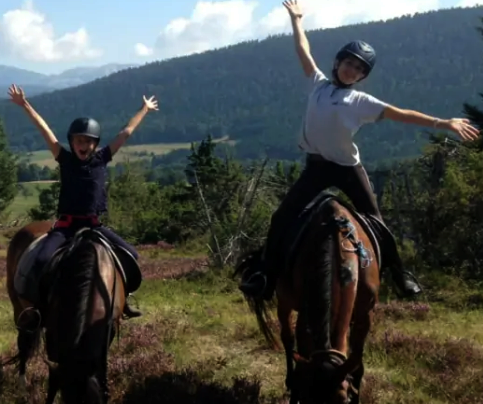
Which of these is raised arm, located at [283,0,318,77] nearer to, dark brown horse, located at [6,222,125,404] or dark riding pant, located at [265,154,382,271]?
dark riding pant, located at [265,154,382,271]

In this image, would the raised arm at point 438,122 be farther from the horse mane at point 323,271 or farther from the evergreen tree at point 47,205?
the evergreen tree at point 47,205

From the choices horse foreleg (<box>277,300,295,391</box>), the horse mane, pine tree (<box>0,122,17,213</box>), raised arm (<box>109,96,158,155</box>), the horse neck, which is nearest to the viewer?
the horse mane

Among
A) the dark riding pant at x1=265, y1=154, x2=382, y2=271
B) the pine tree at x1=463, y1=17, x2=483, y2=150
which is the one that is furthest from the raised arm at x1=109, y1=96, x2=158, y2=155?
the pine tree at x1=463, y1=17, x2=483, y2=150

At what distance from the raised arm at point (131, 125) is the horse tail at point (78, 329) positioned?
1275mm

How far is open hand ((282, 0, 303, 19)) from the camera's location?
24.8 feet

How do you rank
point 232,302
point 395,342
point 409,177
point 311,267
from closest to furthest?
point 311,267 < point 395,342 < point 232,302 < point 409,177

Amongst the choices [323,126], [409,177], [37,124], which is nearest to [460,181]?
[409,177]

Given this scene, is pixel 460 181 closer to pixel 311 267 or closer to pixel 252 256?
pixel 252 256

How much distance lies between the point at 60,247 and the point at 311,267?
7.77ft

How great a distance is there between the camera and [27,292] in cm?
621

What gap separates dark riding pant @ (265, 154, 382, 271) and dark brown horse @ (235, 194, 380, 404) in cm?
18

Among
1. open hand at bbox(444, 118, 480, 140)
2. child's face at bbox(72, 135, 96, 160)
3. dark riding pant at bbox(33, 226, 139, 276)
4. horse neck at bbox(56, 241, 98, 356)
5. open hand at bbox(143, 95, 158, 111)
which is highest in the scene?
open hand at bbox(143, 95, 158, 111)

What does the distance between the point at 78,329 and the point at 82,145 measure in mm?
1978

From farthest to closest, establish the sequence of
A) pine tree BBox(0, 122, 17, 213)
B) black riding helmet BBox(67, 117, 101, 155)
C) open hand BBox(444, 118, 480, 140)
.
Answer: pine tree BBox(0, 122, 17, 213), black riding helmet BBox(67, 117, 101, 155), open hand BBox(444, 118, 480, 140)
